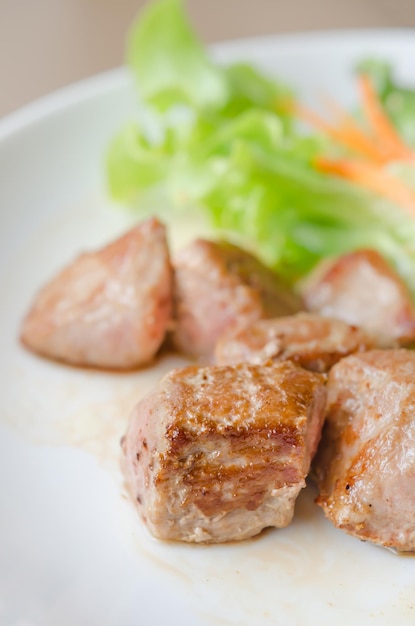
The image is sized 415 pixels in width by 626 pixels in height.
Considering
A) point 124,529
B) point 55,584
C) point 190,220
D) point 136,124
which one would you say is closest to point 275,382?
point 124,529

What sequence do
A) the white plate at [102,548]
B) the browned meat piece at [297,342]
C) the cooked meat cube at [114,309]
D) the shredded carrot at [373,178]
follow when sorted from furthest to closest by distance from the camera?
the shredded carrot at [373,178]
the cooked meat cube at [114,309]
the browned meat piece at [297,342]
the white plate at [102,548]

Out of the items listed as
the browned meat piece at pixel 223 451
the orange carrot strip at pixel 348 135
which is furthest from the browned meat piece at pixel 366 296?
the orange carrot strip at pixel 348 135

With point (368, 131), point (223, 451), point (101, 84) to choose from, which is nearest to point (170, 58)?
point (101, 84)

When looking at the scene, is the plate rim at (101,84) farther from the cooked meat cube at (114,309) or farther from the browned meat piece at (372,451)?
the browned meat piece at (372,451)

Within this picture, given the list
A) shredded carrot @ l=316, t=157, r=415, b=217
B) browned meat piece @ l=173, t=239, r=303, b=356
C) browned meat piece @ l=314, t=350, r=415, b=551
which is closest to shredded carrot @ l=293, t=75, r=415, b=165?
shredded carrot @ l=316, t=157, r=415, b=217

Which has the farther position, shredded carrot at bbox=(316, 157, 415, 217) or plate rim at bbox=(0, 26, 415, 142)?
plate rim at bbox=(0, 26, 415, 142)

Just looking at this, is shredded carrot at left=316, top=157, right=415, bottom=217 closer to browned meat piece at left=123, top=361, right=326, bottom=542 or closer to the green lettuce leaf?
the green lettuce leaf

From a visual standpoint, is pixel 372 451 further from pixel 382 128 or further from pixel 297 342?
pixel 382 128
